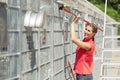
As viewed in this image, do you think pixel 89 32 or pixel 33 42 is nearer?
pixel 33 42

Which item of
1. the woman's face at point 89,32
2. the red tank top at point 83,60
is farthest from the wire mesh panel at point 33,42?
the woman's face at point 89,32

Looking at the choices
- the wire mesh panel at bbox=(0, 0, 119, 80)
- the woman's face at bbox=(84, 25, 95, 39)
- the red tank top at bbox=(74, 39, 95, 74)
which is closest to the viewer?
the wire mesh panel at bbox=(0, 0, 119, 80)

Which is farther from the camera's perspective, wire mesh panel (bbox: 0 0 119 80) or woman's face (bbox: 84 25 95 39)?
woman's face (bbox: 84 25 95 39)

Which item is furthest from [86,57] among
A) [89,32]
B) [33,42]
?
[33,42]

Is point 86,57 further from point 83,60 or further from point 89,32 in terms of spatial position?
point 89,32

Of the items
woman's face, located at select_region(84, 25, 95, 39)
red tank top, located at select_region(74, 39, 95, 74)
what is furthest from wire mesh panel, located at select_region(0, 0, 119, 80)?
woman's face, located at select_region(84, 25, 95, 39)

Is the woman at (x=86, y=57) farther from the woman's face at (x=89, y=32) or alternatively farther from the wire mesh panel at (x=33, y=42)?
the wire mesh panel at (x=33, y=42)

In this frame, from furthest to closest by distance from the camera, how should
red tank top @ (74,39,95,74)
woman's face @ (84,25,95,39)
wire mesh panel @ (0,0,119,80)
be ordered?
red tank top @ (74,39,95,74)
woman's face @ (84,25,95,39)
wire mesh panel @ (0,0,119,80)

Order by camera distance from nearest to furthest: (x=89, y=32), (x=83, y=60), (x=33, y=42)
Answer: (x=33, y=42), (x=89, y=32), (x=83, y=60)

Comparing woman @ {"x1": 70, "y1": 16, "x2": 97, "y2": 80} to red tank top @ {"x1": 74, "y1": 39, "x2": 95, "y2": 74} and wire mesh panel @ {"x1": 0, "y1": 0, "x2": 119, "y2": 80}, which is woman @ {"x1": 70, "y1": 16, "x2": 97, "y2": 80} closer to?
red tank top @ {"x1": 74, "y1": 39, "x2": 95, "y2": 74}

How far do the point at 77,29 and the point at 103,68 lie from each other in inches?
65.1

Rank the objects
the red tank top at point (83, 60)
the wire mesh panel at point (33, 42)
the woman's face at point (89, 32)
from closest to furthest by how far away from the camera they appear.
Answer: the wire mesh panel at point (33, 42) → the woman's face at point (89, 32) → the red tank top at point (83, 60)

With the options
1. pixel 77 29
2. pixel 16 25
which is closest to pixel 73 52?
pixel 77 29

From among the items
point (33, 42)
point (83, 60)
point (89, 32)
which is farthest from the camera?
point (83, 60)
